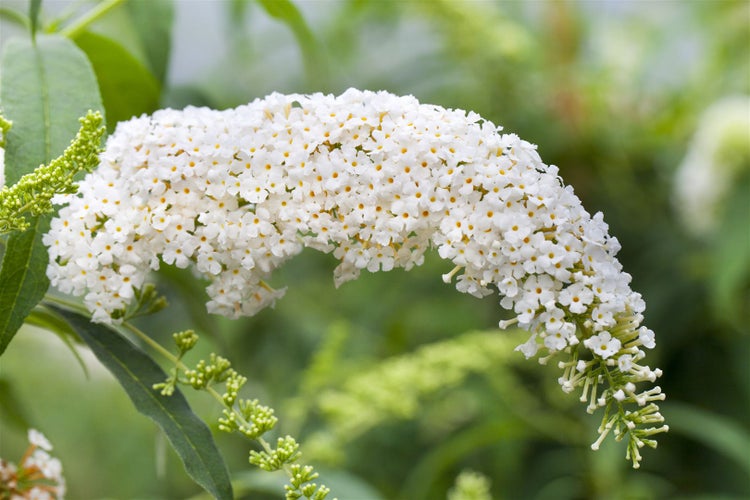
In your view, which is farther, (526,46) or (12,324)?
(526,46)

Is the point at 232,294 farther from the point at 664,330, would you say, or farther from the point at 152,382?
the point at 664,330

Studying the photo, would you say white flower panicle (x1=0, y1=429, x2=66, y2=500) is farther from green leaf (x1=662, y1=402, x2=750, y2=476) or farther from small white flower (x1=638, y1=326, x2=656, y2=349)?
green leaf (x1=662, y1=402, x2=750, y2=476)

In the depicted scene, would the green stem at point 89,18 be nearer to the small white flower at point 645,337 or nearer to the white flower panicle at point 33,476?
the white flower panicle at point 33,476

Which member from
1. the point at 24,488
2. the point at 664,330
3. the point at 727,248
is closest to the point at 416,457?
the point at 664,330

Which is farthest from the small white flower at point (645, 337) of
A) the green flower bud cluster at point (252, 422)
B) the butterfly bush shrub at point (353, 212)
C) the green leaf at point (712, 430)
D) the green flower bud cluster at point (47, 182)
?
the green leaf at point (712, 430)

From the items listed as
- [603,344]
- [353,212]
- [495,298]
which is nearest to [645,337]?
[603,344]
